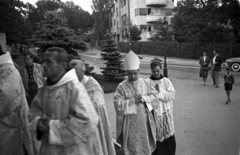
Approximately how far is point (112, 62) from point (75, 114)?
13696mm

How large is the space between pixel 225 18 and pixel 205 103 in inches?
719

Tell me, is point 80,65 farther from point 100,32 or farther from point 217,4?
point 100,32

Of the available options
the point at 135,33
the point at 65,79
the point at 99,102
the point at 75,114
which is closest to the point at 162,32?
the point at 135,33

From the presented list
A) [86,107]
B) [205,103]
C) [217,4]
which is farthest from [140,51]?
[86,107]

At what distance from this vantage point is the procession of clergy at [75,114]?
230cm

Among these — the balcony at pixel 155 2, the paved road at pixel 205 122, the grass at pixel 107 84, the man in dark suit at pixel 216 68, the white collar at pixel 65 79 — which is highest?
the balcony at pixel 155 2

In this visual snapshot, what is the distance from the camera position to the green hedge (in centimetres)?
2580

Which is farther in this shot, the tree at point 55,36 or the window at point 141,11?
the window at point 141,11

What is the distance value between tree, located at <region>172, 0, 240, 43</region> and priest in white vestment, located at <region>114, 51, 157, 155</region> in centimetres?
2300

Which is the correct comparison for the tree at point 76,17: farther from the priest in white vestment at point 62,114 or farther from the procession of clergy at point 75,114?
the priest in white vestment at point 62,114

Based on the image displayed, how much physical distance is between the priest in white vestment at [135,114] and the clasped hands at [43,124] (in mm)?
2144

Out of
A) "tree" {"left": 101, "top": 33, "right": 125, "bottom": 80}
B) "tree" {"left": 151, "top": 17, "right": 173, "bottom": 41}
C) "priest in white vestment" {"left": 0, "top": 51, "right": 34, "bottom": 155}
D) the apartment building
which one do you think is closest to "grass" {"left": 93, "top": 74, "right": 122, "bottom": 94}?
"tree" {"left": 101, "top": 33, "right": 125, "bottom": 80}

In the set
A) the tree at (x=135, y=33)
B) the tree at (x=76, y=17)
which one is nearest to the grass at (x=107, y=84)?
the tree at (x=135, y=33)

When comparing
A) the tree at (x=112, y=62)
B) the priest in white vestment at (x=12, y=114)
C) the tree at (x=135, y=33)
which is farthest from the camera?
the tree at (x=135, y=33)
